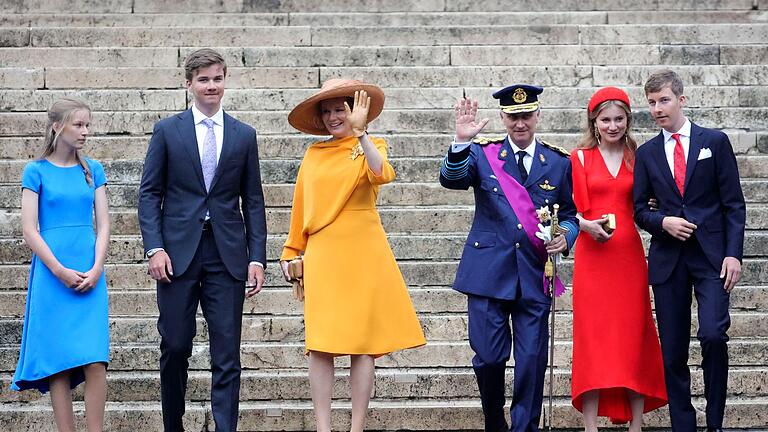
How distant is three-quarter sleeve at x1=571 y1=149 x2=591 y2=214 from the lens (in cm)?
671

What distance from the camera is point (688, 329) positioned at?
6.46 m

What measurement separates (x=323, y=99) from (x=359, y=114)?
1.18ft

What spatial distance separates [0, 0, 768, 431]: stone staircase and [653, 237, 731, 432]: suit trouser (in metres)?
0.84

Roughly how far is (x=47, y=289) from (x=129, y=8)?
22.7ft

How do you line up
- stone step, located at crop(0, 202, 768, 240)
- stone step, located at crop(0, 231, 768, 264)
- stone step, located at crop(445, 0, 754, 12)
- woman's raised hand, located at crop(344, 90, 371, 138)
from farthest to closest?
stone step, located at crop(445, 0, 754, 12) < stone step, located at crop(0, 202, 768, 240) < stone step, located at crop(0, 231, 768, 264) < woman's raised hand, located at crop(344, 90, 371, 138)

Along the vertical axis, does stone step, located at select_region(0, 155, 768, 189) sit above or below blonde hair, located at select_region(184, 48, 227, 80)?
below

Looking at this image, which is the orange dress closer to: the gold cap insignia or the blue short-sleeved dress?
the gold cap insignia

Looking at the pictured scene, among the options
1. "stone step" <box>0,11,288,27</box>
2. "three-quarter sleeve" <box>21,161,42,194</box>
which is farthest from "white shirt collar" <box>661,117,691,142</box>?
"stone step" <box>0,11,288,27</box>

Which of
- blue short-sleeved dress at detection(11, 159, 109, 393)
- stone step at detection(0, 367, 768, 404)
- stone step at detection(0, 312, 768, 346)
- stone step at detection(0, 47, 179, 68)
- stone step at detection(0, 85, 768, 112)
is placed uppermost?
stone step at detection(0, 47, 179, 68)

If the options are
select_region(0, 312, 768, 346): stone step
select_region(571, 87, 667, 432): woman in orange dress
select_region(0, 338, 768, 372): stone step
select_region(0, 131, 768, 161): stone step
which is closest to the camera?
select_region(571, 87, 667, 432): woman in orange dress

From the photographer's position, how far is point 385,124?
984 cm

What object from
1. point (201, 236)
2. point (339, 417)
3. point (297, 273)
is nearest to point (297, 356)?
point (339, 417)

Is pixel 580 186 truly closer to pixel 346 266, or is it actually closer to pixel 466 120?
pixel 466 120

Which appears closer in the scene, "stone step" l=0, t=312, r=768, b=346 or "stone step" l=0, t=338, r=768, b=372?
"stone step" l=0, t=338, r=768, b=372
